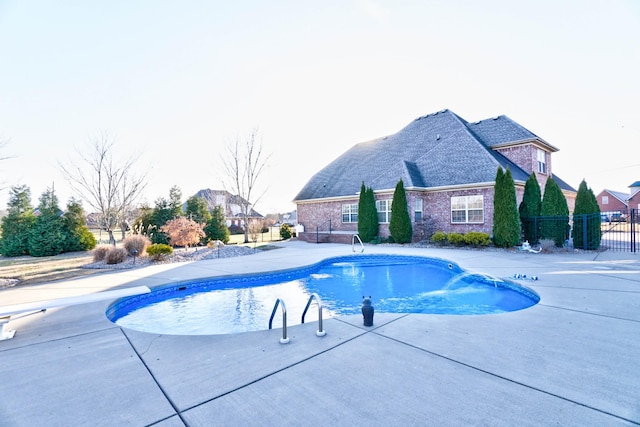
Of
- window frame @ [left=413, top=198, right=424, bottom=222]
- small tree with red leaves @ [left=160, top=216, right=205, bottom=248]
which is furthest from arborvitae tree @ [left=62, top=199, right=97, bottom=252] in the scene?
window frame @ [left=413, top=198, right=424, bottom=222]

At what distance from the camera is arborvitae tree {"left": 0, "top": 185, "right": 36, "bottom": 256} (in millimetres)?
15492

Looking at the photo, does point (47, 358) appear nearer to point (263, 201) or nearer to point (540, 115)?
point (263, 201)

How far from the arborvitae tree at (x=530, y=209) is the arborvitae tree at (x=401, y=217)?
5361 mm

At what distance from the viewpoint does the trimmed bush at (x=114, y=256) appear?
10.8 m

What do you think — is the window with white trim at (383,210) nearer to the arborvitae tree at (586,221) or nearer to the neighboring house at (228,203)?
the arborvitae tree at (586,221)

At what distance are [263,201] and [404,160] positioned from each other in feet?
38.0

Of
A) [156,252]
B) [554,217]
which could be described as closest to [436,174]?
[554,217]

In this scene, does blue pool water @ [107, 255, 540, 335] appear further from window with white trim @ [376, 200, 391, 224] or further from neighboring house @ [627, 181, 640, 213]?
neighboring house @ [627, 181, 640, 213]

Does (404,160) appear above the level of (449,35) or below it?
below

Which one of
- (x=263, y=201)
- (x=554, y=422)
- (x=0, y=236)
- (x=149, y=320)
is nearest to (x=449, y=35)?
(x=554, y=422)

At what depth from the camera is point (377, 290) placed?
27.7 ft

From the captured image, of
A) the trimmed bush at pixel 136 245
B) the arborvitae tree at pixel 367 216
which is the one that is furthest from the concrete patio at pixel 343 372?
the arborvitae tree at pixel 367 216

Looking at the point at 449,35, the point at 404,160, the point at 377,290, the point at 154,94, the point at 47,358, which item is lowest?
the point at 377,290

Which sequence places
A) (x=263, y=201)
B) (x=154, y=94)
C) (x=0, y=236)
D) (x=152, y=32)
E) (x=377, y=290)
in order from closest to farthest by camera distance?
(x=377, y=290) < (x=152, y=32) < (x=154, y=94) < (x=0, y=236) < (x=263, y=201)
